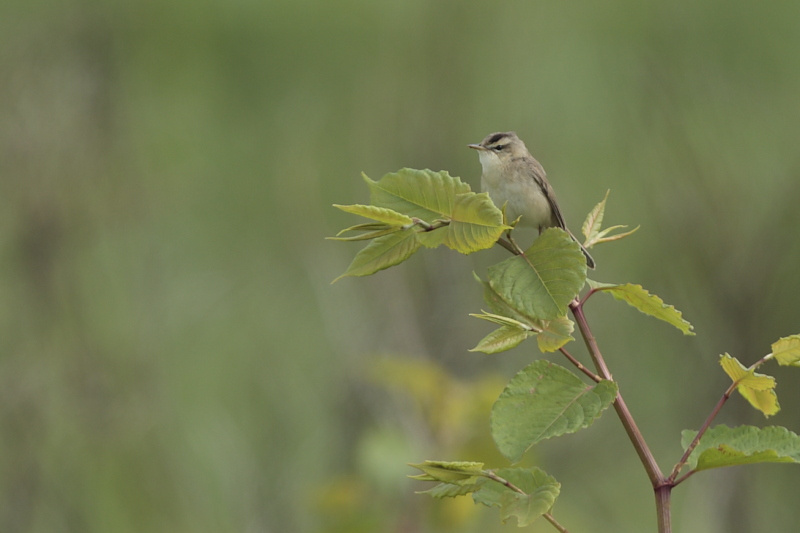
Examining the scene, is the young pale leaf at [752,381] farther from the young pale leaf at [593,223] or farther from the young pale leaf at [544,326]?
the young pale leaf at [593,223]

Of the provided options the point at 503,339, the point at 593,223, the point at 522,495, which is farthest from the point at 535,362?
the point at 593,223

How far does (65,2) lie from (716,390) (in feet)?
21.9

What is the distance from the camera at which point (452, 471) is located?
1.13 meters

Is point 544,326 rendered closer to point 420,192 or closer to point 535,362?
point 535,362

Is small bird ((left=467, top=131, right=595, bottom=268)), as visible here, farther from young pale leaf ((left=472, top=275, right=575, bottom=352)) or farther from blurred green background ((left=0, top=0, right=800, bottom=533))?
young pale leaf ((left=472, top=275, right=575, bottom=352))

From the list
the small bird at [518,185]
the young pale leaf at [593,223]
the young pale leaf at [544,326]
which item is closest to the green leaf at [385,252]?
the young pale leaf at [544,326]

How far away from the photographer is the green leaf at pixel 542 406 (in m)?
1.07

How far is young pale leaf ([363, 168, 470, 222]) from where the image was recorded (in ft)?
4.01

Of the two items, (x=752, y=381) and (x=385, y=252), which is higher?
(x=385, y=252)

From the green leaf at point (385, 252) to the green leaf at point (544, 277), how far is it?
4.9 inches

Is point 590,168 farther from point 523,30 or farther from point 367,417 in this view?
point 367,417

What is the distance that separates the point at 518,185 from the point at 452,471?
6.50 ft

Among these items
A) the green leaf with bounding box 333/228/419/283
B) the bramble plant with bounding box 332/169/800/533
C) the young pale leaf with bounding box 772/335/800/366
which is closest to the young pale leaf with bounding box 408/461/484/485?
the bramble plant with bounding box 332/169/800/533

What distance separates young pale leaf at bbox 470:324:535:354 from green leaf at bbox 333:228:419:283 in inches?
6.5
